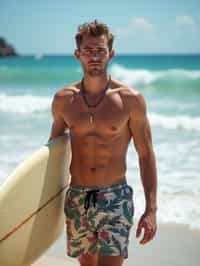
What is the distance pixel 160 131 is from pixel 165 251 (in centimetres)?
608

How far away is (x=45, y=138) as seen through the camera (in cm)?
912

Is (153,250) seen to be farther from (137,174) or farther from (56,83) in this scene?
(56,83)

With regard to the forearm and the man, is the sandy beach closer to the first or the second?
the man

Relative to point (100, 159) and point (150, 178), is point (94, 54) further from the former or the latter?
point (150, 178)

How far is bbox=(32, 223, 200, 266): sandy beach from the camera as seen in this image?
361cm

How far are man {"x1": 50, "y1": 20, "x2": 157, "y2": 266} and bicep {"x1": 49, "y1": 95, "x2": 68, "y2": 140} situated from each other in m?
0.02

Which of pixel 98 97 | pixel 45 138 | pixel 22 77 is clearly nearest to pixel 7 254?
pixel 98 97

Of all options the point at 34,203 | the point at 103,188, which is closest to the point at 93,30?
the point at 103,188

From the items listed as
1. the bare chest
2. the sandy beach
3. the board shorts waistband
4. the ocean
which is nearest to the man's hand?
the board shorts waistband

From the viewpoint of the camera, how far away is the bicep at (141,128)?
7.58ft

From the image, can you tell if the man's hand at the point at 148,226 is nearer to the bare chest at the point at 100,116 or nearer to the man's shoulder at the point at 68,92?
the bare chest at the point at 100,116

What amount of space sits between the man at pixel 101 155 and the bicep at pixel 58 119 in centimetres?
2

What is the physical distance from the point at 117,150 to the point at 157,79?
17231 mm

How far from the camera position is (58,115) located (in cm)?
251
